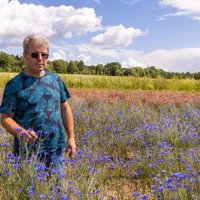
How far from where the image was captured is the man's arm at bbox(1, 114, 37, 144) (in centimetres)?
251

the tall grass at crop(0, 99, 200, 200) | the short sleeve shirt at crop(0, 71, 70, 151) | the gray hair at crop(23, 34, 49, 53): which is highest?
the gray hair at crop(23, 34, 49, 53)

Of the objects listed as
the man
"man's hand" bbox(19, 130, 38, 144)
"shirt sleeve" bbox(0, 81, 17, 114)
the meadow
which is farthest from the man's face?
the meadow

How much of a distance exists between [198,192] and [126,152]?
2403 millimetres

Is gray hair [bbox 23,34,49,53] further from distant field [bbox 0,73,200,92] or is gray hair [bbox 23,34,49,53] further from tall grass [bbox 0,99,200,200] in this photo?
distant field [bbox 0,73,200,92]

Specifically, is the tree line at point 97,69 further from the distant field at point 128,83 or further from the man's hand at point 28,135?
the man's hand at point 28,135

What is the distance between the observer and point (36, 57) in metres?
2.79

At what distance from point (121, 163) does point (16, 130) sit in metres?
2.06

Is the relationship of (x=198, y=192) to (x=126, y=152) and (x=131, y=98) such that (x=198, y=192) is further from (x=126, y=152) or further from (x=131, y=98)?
(x=131, y=98)

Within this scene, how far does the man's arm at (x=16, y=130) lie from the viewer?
2.51 m

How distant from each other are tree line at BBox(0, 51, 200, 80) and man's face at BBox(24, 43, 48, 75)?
15.5 m

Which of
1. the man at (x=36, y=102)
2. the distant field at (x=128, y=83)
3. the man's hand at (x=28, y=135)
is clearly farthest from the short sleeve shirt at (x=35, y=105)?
the distant field at (x=128, y=83)

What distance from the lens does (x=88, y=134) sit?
576 cm

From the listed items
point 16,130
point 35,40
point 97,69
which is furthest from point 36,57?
point 97,69

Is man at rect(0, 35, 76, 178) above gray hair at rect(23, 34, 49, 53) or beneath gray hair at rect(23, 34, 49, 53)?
beneath
